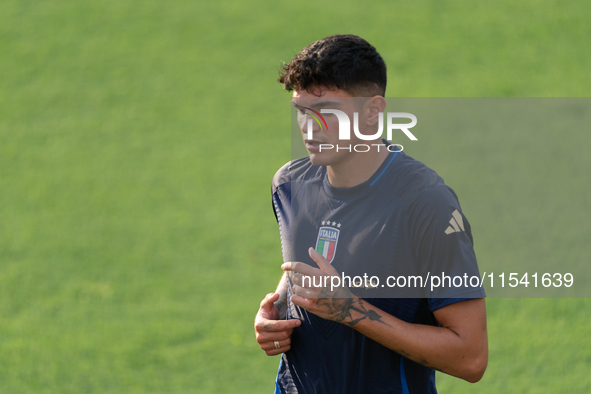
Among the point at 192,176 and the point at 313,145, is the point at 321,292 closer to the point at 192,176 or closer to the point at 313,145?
the point at 313,145

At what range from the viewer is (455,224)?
2.49 m

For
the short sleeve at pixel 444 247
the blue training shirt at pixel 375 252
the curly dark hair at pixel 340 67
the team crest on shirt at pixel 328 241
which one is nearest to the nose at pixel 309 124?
the curly dark hair at pixel 340 67

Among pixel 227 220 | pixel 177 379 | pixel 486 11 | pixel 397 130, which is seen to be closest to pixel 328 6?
pixel 486 11

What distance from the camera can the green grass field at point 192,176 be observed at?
6.18 m

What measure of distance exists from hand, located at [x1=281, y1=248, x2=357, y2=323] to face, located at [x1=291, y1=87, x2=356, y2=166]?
424mm

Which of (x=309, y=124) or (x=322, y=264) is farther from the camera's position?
(x=309, y=124)

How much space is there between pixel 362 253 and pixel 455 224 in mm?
374

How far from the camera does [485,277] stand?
3.02 m

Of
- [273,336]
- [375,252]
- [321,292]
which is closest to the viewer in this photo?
[321,292]

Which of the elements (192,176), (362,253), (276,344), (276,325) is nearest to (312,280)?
(362,253)

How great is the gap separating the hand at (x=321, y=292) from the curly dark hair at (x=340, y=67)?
668 millimetres

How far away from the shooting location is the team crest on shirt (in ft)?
9.00

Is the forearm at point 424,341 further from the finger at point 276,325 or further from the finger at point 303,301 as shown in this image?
the finger at point 276,325

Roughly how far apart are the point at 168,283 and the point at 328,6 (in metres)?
7.82
